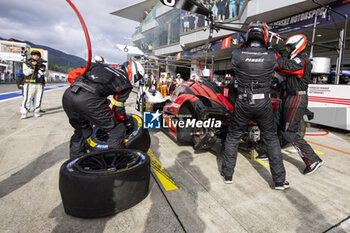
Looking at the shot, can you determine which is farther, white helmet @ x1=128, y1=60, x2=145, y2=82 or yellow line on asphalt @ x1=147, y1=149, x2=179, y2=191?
white helmet @ x1=128, y1=60, x2=145, y2=82

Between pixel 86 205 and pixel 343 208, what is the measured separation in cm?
257

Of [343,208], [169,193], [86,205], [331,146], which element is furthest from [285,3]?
[86,205]

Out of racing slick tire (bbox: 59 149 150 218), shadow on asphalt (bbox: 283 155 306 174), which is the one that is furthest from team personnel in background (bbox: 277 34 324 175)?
racing slick tire (bbox: 59 149 150 218)

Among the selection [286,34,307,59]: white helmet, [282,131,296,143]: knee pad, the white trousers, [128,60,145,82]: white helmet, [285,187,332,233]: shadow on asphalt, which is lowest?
[285,187,332,233]: shadow on asphalt

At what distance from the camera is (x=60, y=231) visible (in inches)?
62.1

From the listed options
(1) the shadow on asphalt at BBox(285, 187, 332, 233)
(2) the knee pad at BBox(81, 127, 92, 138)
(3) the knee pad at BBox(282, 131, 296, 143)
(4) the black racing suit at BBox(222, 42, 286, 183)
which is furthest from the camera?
(3) the knee pad at BBox(282, 131, 296, 143)

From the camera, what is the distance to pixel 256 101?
2.30 metres

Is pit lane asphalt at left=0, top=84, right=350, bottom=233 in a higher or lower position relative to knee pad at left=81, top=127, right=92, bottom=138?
lower

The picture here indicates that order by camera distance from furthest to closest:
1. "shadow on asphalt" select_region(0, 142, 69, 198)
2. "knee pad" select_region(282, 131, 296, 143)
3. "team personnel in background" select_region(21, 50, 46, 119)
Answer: "team personnel in background" select_region(21, 50, 46, 119), "knee pad" select_region(282, 131, 296, 143), "shadow on asphalt" select_region(0, 142, 69, 198)

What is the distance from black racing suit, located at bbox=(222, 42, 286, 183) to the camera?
90.6 inches

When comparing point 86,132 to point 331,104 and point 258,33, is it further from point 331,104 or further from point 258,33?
point 331,104

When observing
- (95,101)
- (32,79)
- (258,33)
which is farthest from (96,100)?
(32,79)

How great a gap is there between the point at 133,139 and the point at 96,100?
82 centimetres

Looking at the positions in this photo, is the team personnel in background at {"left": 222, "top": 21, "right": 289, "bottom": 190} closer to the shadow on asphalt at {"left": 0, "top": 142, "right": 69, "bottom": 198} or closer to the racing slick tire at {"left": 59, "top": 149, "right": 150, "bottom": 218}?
the racing slick tire at {"left": 59, "top": 149, "right": 150, "bottom": 218}
